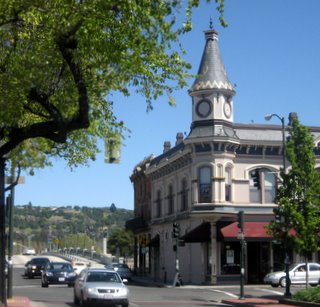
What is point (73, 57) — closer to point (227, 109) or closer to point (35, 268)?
point (227, 109)

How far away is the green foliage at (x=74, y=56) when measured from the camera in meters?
13.1

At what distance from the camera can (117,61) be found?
45.9ft

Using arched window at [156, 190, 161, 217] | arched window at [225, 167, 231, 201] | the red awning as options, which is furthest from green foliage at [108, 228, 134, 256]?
the red awning

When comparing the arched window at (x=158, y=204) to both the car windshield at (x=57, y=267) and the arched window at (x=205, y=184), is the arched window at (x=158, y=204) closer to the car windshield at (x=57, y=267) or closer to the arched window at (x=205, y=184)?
the arched window at (x=205, y=184)

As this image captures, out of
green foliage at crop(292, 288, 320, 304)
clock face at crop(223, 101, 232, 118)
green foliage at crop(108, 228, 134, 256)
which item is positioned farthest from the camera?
green foliage at crop(108, 228, 134, 256)

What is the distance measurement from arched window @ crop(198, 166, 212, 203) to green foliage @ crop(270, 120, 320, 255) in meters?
14.8

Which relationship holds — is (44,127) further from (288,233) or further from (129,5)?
(288,233)

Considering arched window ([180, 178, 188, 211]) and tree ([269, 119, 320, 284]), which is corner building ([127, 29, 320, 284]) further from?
tree ([269, 119, 320, 284])

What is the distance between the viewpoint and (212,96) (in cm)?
4469

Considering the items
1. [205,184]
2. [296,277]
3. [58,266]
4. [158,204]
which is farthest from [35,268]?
[296,277]

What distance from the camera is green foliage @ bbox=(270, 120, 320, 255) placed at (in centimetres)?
2909

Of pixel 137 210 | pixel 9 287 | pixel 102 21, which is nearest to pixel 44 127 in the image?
pixel 102 21

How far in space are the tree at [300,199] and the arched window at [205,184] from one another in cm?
1477

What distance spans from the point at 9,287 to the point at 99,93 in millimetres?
13872
